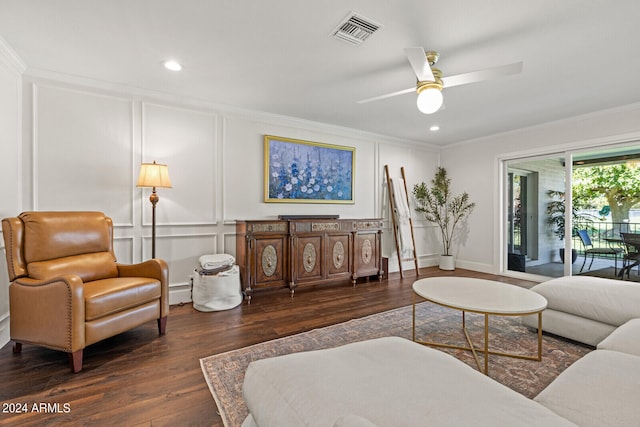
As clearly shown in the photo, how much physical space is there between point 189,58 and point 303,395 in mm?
2773

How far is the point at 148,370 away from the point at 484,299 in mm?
2340

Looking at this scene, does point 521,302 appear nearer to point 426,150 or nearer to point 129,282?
point 129,282

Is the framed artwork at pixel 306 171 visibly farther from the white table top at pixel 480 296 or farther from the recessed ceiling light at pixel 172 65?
the white table top at pixel 480 296

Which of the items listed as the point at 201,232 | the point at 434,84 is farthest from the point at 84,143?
the point at 434,84

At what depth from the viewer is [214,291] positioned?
10.4ft

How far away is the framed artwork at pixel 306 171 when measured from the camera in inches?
160

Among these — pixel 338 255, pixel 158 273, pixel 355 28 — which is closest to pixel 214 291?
pixel 158 273

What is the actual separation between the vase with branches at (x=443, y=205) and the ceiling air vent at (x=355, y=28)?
12.4 feet

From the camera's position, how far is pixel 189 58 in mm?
2572

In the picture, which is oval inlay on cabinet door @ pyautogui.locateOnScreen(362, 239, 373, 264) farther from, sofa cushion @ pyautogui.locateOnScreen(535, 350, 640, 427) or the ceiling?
sofa cushion @ pyautogui.locateOnScreen(535, 350, 640, 427)

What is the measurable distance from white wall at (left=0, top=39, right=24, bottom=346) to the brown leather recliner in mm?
367

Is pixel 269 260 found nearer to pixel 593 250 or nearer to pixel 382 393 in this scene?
pixel 382 393

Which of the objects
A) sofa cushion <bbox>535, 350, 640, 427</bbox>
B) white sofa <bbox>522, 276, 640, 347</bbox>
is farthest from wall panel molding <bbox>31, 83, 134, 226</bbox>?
white sofa <bbox>522, 276, 640, 347</bbox>

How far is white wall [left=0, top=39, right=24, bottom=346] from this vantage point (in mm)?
2375
